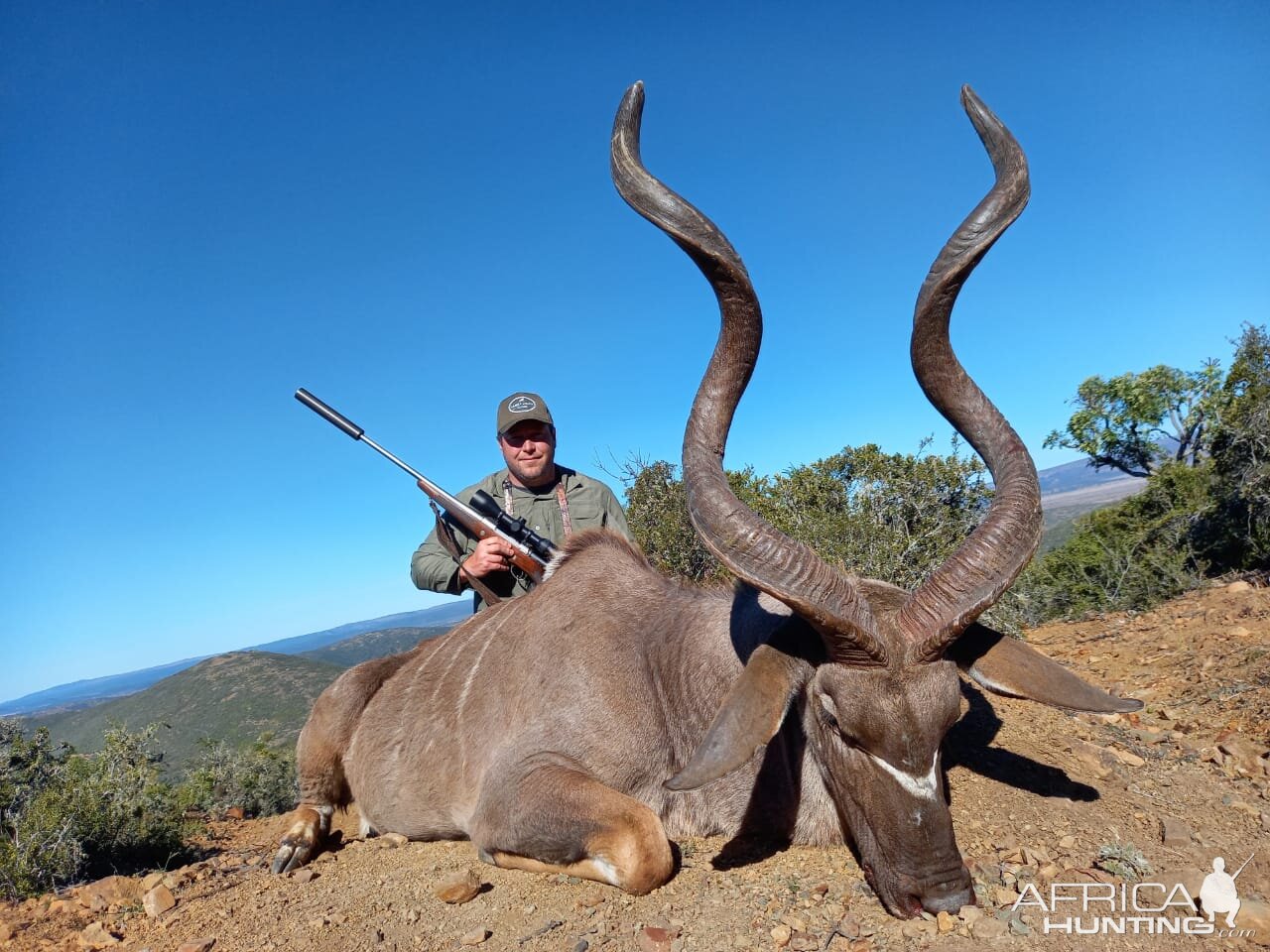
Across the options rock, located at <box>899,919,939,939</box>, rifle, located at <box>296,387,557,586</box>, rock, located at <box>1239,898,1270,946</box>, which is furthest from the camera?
rifle, located at <box>296,387,557,586</box>

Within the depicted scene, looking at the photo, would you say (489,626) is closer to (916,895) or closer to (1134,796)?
(916,895)

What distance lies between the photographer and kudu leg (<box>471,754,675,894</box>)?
3502 millimetres

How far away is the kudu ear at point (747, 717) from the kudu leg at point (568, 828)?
61 centimetres

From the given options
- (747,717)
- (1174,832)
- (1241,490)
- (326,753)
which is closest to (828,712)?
(747,717)

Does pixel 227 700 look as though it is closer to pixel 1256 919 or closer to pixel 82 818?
pixel 82 818

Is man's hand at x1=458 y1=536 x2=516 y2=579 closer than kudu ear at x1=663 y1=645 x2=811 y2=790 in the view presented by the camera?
No

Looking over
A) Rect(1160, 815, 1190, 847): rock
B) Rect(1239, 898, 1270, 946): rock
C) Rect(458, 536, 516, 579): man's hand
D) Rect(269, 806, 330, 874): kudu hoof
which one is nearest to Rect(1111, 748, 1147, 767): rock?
Rect(1160, 815, 1190, 847): rock

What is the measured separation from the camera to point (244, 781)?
880 centimetres

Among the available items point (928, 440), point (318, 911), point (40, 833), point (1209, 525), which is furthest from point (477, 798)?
point (1209, 525)

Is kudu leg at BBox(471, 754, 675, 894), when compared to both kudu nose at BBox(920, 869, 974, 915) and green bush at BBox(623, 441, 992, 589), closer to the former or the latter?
kudu nose at BBox(920, 869, 974, 915)

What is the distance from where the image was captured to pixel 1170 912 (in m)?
2.90

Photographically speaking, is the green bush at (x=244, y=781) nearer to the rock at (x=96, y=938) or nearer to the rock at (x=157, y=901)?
the rock at (x=157, y=901)

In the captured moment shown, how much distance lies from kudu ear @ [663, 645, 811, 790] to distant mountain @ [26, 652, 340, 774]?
53.8 feet

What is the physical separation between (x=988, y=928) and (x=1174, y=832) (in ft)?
4.65
